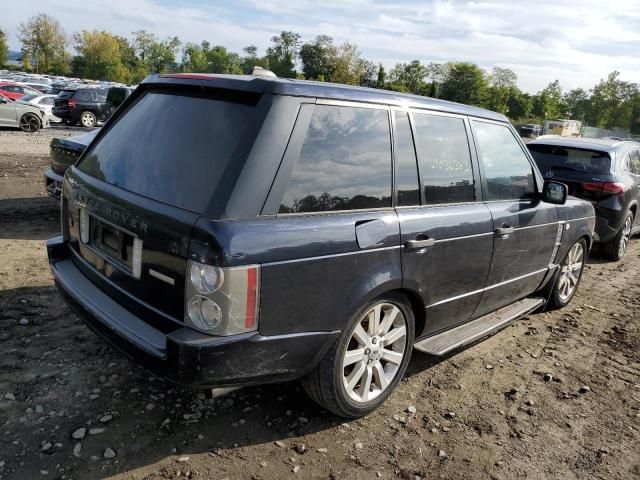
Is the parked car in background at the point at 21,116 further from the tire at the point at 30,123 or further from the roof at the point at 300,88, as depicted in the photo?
the roof at the point at 300,88

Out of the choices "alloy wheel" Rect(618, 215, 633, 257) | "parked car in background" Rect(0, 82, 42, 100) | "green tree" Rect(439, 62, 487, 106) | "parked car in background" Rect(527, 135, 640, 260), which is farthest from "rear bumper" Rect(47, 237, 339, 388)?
"green tree" Rect(439, 62, 487, 106)

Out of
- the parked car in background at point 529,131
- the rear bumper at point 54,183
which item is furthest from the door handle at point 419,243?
the parked car in background at point 529,131

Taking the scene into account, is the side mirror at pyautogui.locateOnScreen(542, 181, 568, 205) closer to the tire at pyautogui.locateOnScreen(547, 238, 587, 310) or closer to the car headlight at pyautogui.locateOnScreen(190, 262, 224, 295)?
the tire at pyautogui.locateOnScreen(547, 238, 587, 310)

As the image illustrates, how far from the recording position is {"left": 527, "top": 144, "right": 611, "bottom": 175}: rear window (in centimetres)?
721

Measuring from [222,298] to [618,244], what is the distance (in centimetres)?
704

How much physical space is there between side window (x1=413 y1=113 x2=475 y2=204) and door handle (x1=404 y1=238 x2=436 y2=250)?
0.27 metres

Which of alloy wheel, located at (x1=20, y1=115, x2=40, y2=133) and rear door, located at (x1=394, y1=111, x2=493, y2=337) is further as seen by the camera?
alloy wheel, located at (x1=20, y1=115, x2=40, y2=133)

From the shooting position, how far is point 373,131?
300 cm

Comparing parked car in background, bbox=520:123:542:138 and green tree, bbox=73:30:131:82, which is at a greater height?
green tree, bbox=73:30:131:82

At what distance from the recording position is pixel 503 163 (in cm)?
403

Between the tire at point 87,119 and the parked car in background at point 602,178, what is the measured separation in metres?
19.0

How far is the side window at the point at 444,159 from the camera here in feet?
10.8

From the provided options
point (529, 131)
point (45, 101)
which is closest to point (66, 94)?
point (45, 101)

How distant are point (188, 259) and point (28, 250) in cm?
A: 401
